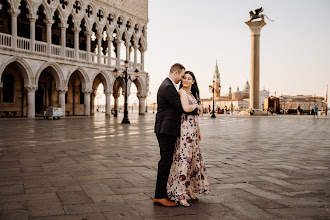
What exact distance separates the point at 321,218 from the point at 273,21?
3808 centimetres

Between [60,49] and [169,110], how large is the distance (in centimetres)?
2530

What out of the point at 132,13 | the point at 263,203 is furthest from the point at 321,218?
the point at 132,13

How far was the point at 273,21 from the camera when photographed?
37594 millimetres

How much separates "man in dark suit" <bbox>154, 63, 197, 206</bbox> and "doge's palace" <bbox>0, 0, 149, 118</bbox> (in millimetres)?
17510

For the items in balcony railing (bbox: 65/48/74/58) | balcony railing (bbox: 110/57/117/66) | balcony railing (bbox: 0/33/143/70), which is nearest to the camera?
balcony railing (bbox: 0/33/143/70)

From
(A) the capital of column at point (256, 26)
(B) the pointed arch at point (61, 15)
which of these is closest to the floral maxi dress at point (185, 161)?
(B) the pointed arch at point (61, 15)

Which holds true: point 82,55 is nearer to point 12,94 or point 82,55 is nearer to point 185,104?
point 12,94

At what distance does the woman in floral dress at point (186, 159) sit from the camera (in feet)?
11.8

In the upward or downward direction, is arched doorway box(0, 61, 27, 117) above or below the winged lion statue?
below

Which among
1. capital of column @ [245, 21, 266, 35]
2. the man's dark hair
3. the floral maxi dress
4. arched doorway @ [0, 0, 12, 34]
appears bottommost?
the floral maxi dress

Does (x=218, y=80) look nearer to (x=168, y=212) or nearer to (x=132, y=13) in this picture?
(x=132, y=13)

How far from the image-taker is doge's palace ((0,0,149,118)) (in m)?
23.9

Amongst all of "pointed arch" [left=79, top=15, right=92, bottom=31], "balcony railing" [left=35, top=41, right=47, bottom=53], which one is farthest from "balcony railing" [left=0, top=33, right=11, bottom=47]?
"pointed arch" [left=79, top=15, right=92, bottom=31]

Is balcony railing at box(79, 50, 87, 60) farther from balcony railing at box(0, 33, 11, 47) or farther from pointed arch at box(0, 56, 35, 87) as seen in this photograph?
balcony railing at box(0, 33, 11, 47)
